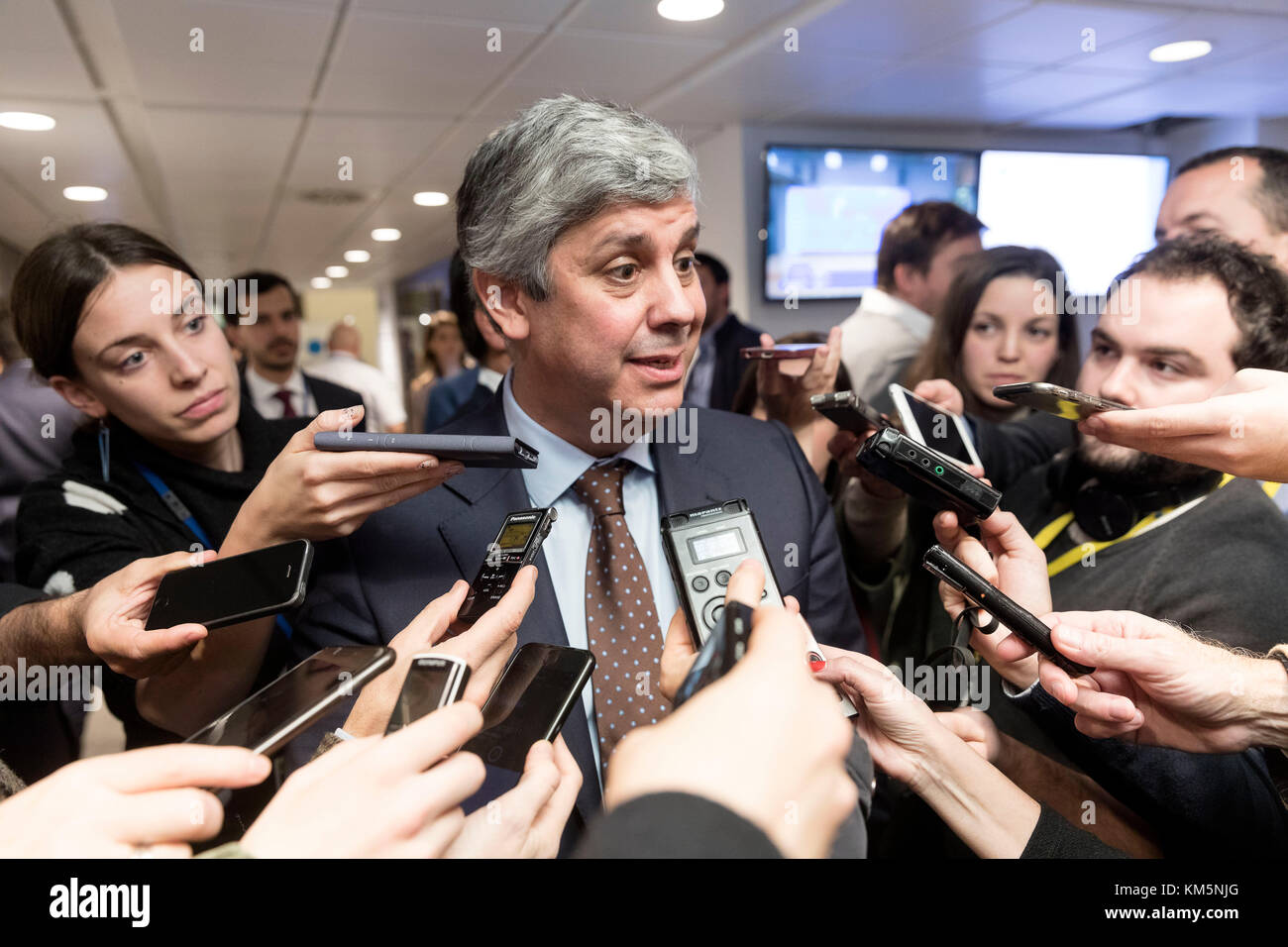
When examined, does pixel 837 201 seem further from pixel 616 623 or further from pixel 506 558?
pixel 506 558

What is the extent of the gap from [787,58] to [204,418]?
2.71 meters

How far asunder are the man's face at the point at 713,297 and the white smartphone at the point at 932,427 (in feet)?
8.31

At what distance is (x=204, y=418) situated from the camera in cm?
123

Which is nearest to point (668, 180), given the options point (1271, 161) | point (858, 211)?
point (1271, 161)

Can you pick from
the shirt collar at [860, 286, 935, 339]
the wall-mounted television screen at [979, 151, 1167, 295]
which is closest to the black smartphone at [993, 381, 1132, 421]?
the shirt collar at [860, 286, 935, 339]

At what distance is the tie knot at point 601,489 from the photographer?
121 centimetres

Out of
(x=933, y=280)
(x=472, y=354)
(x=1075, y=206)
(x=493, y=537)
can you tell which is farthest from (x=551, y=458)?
(x=1075, y=206)

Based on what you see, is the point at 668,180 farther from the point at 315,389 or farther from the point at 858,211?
the point at 858,211

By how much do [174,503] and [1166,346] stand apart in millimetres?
1534

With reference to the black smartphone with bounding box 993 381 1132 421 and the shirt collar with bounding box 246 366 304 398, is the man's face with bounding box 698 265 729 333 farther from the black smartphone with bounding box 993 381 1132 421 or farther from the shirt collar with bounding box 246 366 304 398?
the black smartphone with bounding box 993 381 1132 421

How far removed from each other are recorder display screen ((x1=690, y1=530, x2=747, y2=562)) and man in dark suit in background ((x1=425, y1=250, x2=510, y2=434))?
517 millimetres

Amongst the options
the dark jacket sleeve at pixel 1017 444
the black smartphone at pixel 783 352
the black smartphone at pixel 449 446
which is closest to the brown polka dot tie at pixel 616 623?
the black smartphone at pixel 449 446

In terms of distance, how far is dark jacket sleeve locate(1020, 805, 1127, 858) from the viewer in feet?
3.02

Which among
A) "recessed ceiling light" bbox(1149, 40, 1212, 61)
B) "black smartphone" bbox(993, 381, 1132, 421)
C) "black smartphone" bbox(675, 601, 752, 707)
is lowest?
"black smartphone" bbox(675, 601, 752, 707)
